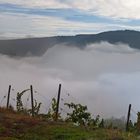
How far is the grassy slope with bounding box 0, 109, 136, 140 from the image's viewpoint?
2458 centimetres

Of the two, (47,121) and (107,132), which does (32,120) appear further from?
(107,132)

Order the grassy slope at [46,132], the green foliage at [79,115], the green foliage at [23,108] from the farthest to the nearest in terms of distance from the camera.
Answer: the green foliage at [23,108] < the green foliage at [79,115] < the grassy slope at [46,132]

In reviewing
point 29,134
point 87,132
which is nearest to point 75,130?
point 87,132

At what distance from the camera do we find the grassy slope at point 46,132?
24.6 metres

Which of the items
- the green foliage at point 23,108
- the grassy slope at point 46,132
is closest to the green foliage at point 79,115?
the green foliage at point 23,108

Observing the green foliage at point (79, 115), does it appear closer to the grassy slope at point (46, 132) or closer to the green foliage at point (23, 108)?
the green foliage at point (23, 108)

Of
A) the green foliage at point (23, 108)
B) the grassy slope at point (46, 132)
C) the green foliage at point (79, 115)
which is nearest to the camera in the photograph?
the grassy slope at point (46, 132)

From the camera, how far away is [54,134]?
25250mm

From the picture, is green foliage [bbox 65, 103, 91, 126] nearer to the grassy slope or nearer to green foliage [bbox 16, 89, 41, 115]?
green foliage [bbox 16, 89, 41, 115]

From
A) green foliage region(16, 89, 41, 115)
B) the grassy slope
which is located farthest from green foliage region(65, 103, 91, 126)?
the grassy slope

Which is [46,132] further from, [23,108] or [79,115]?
[23,108]

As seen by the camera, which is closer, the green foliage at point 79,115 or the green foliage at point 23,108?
the green foliage at point 79,115

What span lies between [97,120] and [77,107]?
5.48ft

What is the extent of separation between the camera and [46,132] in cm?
2559
